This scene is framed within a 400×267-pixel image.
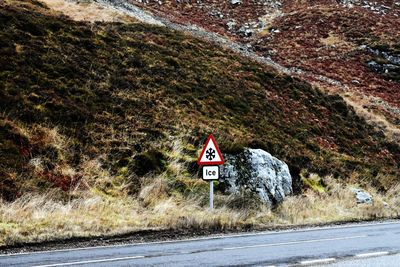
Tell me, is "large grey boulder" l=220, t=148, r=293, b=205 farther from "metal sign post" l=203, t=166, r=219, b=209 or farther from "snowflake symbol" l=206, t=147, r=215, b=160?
"snowflake symbol" l=206, t=147, r=215, b=160

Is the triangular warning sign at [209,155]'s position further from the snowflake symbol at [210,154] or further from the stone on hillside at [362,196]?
the stone on hillside at [362,196]

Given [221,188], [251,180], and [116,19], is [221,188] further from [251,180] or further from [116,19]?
[116,19]

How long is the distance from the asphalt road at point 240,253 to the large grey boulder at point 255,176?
12.8 ft

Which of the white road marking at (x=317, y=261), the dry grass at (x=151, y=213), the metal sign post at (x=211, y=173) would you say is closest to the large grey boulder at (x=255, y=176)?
the dry grass at (x=151, y=213)

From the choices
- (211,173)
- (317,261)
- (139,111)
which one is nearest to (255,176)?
(211,173)

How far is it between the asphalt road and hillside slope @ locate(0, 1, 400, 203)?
4483 millimetres

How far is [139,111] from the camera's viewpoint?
19.7 meters

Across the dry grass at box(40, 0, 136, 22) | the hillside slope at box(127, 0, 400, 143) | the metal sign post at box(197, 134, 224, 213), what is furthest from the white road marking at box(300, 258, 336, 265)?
the dry grass at box(40, 0, 136, 22)

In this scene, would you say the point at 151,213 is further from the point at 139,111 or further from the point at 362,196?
the point at 362,196

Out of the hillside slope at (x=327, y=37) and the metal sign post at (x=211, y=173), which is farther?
the hillside slope at (x=327, y=37)

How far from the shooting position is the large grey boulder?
16047mm

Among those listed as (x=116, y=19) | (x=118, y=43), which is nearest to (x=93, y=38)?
(x=118, y=43)

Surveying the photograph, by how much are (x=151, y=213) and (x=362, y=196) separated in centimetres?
976

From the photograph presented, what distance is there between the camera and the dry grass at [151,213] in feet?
37.1
